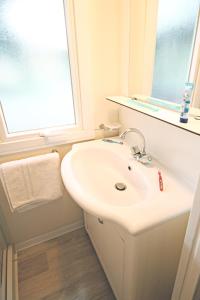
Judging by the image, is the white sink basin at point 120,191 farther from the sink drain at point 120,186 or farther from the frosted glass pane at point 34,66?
the frosted glass pane at point 34,66

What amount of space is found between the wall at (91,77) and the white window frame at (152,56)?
21cm

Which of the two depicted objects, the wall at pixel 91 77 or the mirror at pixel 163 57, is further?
the wall at pixel 91 77

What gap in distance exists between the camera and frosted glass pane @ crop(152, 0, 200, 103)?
2.49 feet

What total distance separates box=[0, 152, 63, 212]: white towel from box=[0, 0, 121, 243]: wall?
0.10 metres

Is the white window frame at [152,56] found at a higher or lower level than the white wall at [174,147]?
higher

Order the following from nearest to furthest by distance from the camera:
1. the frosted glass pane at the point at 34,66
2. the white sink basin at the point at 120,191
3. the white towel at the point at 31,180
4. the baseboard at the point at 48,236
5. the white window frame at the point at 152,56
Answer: the white sink basin at the point at 120,191, the white window frame at the point at 152,56, the frosted glass pane at the point at 34,66, the white towel at the point at 31,180, the baseboard at the point at 48,236

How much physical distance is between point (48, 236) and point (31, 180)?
2.28 ft

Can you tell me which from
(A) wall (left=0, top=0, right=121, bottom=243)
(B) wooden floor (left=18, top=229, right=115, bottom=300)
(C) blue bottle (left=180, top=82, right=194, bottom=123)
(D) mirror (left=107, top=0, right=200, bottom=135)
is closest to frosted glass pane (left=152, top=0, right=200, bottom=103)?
(D) mirror (left=107, top=0, right=200, bottom=135)

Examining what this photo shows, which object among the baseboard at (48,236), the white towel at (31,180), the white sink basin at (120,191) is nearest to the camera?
the white sink basin at (120,191)

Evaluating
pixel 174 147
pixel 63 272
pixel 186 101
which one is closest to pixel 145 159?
pixel 174 147

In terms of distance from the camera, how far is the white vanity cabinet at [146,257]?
0.69m

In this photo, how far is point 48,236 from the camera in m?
1.55

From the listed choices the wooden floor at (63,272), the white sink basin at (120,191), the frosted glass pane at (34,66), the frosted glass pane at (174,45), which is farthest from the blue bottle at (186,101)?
the wooden floor at (63,272)

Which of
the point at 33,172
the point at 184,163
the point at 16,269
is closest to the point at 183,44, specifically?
the point at 184,163
